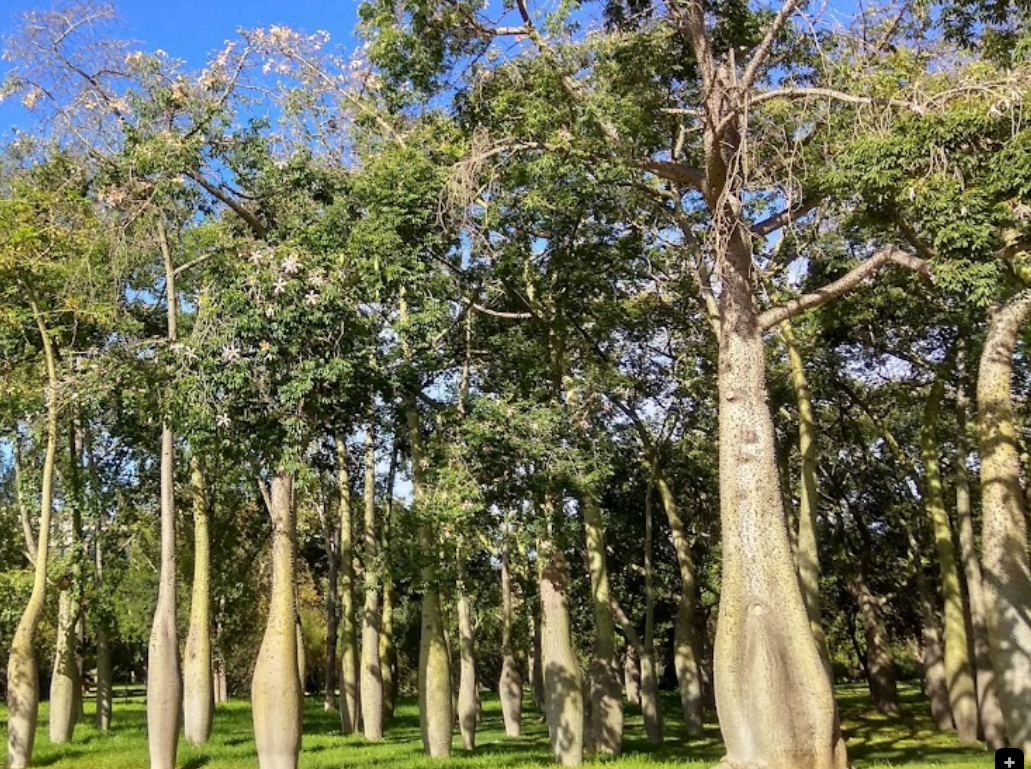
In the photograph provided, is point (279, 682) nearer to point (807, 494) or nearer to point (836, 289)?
point (836, 289)

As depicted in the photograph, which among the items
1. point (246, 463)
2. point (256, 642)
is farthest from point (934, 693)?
point (256, 642)

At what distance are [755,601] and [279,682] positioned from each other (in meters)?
5.65

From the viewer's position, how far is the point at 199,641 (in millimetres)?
16609

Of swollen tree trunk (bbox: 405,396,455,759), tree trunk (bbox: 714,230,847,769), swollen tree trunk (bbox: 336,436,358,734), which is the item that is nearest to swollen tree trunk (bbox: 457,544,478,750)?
swollen tree trunk (bbox: 405,396,455,759)

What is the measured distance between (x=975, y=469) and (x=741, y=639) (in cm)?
1643

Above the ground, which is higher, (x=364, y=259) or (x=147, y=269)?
(x=147, y=269)

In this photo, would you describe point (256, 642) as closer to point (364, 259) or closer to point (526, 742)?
point (526, 742)

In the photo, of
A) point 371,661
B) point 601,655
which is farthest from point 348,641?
point 601,655

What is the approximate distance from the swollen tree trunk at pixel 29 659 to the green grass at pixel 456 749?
0.87m

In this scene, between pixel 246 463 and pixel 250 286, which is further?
pixel 246 463

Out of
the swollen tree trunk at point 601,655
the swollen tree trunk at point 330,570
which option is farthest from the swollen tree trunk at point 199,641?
the swollen tree trunk at point 330,570

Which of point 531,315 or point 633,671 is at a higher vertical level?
point 531,315

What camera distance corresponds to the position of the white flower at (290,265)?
36.8 feet

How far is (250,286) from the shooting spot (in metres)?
11.3
